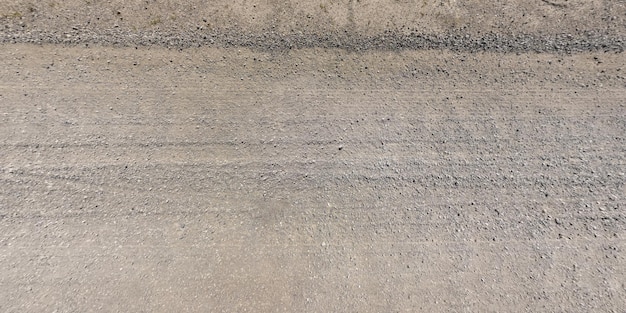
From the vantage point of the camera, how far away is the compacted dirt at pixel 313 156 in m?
3.30

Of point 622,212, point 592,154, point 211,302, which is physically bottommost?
point 211,302

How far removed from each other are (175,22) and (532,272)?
406 centimetres

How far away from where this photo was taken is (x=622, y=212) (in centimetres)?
347

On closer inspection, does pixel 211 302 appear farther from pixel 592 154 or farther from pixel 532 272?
pixel 592 154

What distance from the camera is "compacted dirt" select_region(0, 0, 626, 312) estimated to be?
10.8 feet

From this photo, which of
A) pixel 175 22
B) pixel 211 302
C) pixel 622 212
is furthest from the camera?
pixel 175 22

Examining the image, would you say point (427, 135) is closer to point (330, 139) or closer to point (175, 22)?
point (330, 139)

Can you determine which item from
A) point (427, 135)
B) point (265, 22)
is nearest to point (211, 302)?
point (427, 135)

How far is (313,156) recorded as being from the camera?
354 centimetres

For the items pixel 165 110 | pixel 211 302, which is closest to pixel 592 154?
pixel 211 302

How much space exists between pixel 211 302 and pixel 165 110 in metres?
1.77

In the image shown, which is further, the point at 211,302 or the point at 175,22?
the point at 175,22

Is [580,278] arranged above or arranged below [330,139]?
below

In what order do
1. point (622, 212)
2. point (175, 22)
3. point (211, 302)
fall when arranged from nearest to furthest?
1. point (211, 302)
2. point (622, 212)
3. point (175, 22)
